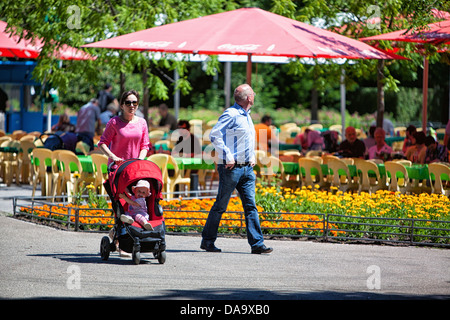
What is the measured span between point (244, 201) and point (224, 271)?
1464 mm

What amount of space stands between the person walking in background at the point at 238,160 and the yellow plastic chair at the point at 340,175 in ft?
15.7

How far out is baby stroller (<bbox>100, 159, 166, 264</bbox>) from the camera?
9281mm

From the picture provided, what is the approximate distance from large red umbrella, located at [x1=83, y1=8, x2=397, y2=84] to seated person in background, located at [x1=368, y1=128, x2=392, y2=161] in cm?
193

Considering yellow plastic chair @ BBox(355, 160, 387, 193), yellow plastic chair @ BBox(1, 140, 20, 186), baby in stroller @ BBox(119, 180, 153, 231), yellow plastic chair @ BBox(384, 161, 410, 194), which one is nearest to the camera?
baby in stroller @ BBox(119, 180, 153, 231)

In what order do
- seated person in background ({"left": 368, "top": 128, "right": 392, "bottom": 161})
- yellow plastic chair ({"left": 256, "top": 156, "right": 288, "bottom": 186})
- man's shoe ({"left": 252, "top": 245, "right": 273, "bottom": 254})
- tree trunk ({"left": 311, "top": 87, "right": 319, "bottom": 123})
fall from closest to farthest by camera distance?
1. man's shoe ({"left": 252, "top": 245, "right": 273, "bottom": 254})
2. yellow plastic chair ({"left": 256, "top": 156, "right": 288, "bottom": 186})
3. seated person in background ({"left": 368, "top": 128, "right": 392, "bottom": 161})
4. tree trunk ({"left": 311, "top": 87, "right": 319, "bottom": 123})

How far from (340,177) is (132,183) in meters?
6.47

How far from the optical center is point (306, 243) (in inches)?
441

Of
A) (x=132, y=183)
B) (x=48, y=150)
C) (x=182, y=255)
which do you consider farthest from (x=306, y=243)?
(x=48, y=150)

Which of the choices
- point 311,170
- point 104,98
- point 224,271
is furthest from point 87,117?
point 224,271

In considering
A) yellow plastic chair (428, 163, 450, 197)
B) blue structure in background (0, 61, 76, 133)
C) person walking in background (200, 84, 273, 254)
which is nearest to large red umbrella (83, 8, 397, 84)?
yellow plastic chair (428, 163, 450, 197)

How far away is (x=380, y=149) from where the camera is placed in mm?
16438

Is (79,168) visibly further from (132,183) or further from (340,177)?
(132,183)

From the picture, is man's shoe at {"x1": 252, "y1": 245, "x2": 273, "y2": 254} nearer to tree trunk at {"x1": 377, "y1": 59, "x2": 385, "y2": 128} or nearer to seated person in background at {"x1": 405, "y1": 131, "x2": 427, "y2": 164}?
seated person in background at {"x1": 405, "y1": 131, "x2": 427, "y2": 164}

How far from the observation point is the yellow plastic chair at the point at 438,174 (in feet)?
44.7
